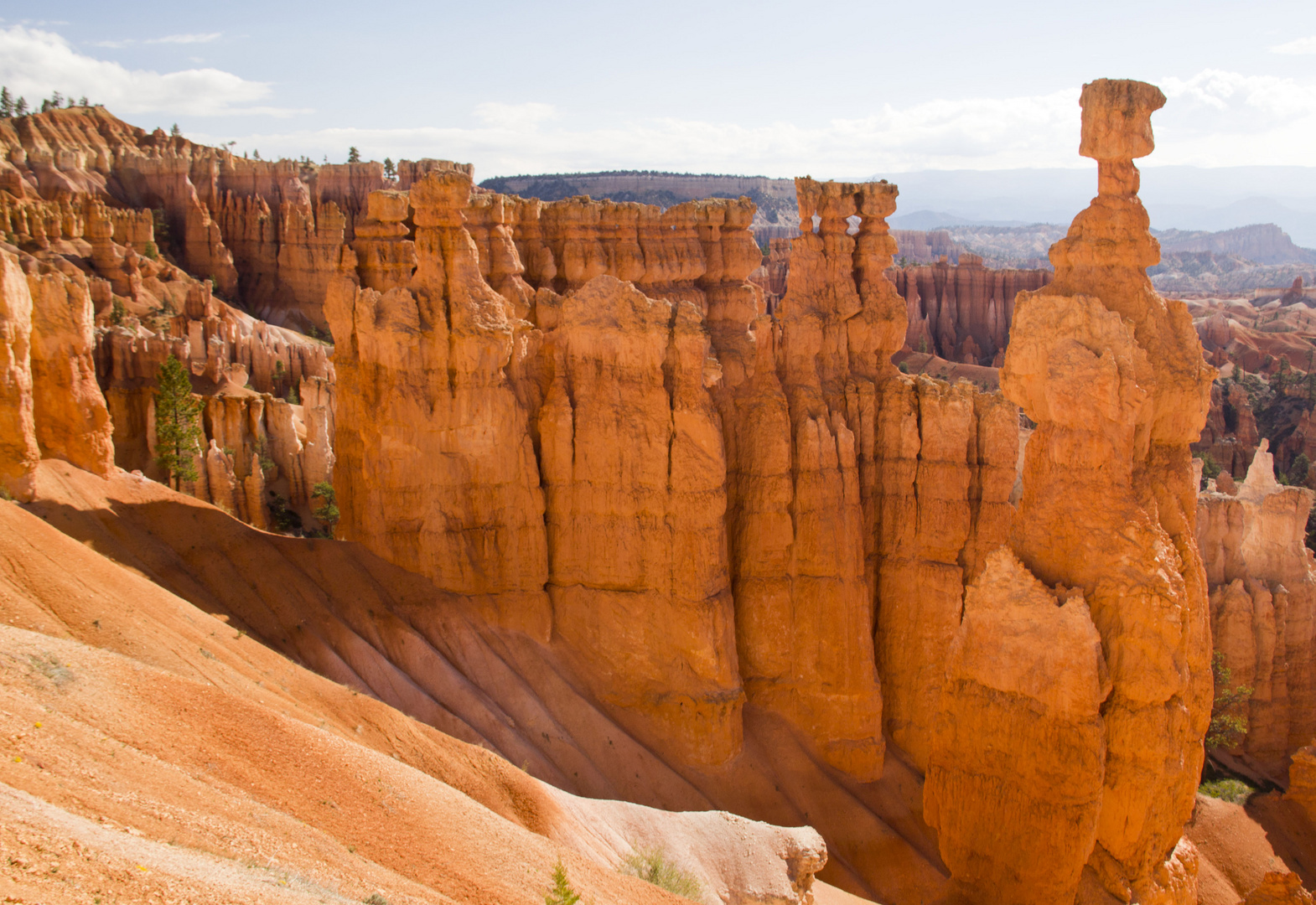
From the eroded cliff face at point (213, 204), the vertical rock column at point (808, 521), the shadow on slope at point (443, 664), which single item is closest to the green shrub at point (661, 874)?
the shadow on slope at point (443, 664)

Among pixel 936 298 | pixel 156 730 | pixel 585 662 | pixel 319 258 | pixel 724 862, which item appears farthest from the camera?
pixel 936 298

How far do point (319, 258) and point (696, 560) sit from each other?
63544 millimetres

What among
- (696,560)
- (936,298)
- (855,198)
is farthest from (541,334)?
(936,298)

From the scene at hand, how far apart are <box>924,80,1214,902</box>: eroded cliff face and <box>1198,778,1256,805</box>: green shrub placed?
458 inches

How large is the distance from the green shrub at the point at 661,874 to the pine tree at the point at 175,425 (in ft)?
72.7

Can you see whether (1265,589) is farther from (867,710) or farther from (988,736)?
(988,736)

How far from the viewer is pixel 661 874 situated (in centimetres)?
1611

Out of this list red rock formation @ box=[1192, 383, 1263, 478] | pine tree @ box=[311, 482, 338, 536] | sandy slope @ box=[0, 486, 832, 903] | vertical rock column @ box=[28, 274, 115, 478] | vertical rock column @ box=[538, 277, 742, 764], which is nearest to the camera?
sandy slope @ box=[0, 486, 832, 903]

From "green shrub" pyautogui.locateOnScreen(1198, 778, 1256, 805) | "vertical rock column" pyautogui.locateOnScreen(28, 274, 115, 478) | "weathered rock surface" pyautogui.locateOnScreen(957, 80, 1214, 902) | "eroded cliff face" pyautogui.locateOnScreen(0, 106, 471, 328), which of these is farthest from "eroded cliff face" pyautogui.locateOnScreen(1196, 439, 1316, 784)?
"eroded cliff face" pyautogui.locateOnScreen(0, 106, 471, 328)

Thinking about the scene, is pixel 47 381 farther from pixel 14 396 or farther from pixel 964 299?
pixel 964 299

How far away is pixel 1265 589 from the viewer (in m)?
32.3

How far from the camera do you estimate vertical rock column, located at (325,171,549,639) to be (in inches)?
846

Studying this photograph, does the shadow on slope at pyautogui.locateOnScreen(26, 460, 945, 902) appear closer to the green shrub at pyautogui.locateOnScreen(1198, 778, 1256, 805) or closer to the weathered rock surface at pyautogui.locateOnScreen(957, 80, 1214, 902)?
the weathered rock surface at pyautogui.locateOnScreen(957, 80, 1214, 902)

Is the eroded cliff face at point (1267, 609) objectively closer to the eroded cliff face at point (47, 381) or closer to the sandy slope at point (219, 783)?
the sandy slope at point (219, 783)
